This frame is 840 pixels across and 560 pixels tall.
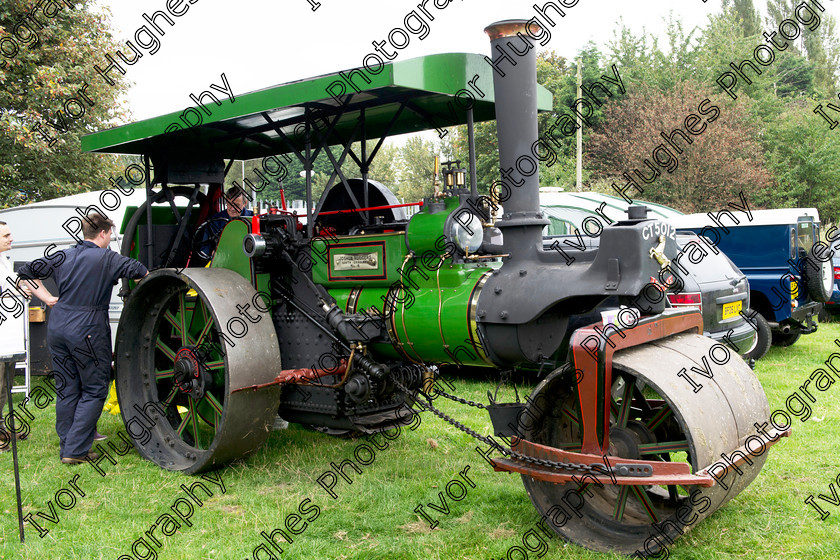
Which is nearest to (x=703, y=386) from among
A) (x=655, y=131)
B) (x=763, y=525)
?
(x=763, y=525)

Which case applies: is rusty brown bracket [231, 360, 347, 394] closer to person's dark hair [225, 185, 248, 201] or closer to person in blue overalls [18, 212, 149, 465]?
person in blue overalls [18, 212, 149, 465]

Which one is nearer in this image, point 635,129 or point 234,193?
point 234,193

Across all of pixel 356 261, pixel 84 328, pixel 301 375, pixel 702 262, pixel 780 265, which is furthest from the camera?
pixel 780 265

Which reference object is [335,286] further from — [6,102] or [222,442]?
[6,102]

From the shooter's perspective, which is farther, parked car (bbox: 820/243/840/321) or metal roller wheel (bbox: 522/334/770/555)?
parked car (bbox: 820/243/840/321)

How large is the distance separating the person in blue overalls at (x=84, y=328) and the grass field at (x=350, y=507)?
0.97ft

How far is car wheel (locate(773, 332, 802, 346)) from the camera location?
8711 millimetres

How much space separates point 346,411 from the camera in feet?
14.1

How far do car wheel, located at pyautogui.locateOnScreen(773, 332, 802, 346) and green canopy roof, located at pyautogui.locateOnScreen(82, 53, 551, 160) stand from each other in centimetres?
594

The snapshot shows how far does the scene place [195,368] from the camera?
4508 mm

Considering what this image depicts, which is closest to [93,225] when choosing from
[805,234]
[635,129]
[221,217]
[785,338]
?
[221,217]

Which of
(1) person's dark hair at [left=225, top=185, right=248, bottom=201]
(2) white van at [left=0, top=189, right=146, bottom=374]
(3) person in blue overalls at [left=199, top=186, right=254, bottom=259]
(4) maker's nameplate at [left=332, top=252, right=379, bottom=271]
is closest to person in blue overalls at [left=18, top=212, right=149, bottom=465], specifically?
(3) person in blue overalls at [left=199, top=186, right=254, bottom=259]

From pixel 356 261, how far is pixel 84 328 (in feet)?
6.41

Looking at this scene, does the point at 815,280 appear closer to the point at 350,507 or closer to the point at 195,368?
the point at 350,507
